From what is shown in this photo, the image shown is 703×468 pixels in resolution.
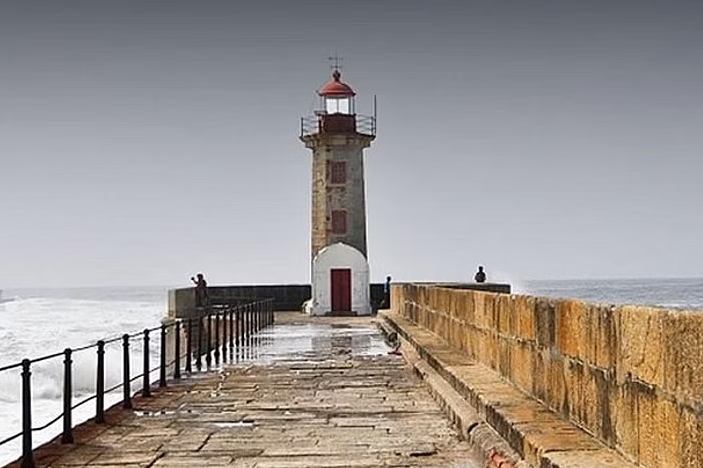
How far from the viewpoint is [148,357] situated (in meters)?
10.7

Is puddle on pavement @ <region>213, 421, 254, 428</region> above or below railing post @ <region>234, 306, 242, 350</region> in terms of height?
below

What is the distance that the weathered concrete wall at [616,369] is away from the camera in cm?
393

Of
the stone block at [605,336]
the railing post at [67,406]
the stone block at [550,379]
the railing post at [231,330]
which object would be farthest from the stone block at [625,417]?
the railing post at [231,330]

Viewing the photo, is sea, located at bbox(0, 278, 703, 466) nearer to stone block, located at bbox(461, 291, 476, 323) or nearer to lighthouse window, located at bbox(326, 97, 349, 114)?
stone block, located at bbox(461, 291, 476, 323)

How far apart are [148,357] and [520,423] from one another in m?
5.68

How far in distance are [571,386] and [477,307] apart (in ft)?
13.2

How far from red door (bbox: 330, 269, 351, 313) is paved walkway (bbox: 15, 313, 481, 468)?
18259 millimetres

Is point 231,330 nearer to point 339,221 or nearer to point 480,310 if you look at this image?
point 480,310

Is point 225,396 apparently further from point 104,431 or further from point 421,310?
point 421,310

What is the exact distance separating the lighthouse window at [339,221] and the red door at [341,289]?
1758mm

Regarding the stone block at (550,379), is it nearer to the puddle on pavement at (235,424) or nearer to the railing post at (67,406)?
the puddle on pavement at (235,424)

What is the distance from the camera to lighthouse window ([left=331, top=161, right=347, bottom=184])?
33.7 metres

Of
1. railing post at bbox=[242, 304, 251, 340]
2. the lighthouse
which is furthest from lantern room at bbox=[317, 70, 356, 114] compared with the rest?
railing post at bbox=[242, 304, 251, 340]

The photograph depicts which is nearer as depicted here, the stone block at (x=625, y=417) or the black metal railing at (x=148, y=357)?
the stone block at (x=625, y=417)
